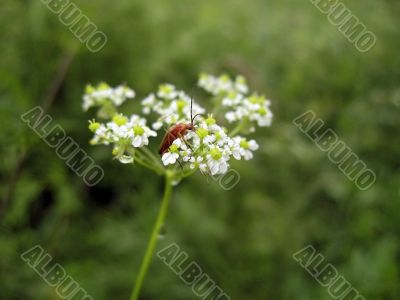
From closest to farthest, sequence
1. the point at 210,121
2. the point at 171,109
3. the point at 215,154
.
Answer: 1. the point at 215,154
2. the point at 210,121
3. the point at 171,109

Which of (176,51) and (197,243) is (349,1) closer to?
(176,51)

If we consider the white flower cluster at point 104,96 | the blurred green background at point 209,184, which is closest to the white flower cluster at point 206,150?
the white flower cluster at point 104,96

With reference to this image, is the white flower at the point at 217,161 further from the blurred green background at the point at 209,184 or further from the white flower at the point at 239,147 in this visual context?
the blurred green background at the point at 209,184

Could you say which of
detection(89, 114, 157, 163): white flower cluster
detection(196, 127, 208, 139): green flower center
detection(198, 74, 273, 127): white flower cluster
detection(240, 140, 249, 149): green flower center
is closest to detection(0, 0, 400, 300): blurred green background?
detection(198, 74, 273, 127): white flower cluster

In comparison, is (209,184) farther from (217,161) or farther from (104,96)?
(217,161)

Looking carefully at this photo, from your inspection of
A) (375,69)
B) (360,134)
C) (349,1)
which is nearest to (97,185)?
(360,134)

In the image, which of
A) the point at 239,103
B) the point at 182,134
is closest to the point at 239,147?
the point at 182,134
